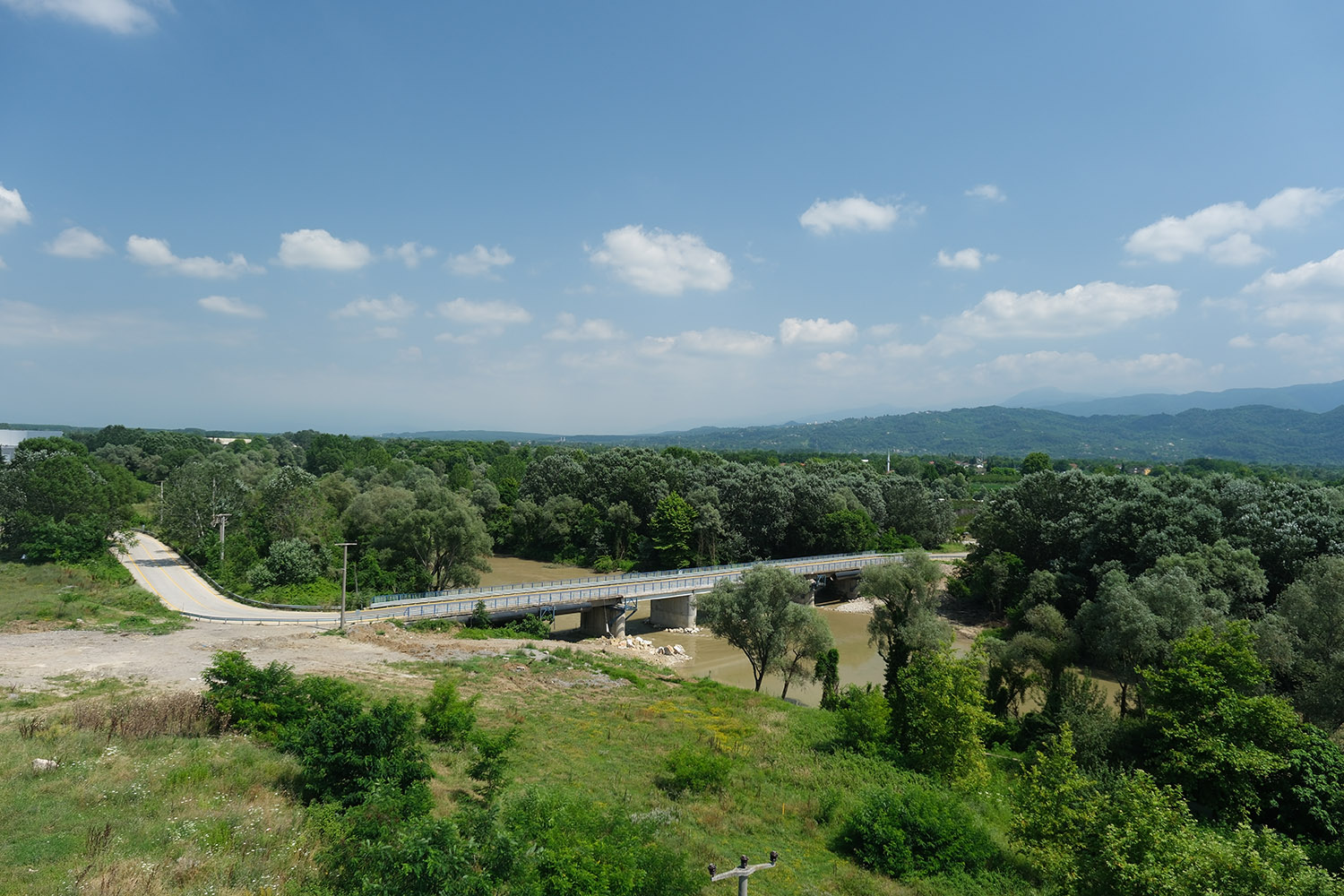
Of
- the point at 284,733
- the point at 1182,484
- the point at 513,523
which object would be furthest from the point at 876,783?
the point at 513,523

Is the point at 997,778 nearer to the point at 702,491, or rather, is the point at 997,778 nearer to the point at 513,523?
the point at 702,491

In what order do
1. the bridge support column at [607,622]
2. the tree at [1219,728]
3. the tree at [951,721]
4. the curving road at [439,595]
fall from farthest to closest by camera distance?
the bridge support column at [607,622]
the curving road at [439,595]
the tree at [951,721]
the tree at [1219,728]

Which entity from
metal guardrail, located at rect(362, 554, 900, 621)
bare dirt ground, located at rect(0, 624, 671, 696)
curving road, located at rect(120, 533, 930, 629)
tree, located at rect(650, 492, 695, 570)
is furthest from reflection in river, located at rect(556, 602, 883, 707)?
bare dirt ground, located at rect(0, 624, 671, 696)

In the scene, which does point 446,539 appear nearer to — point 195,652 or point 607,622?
point 607,622

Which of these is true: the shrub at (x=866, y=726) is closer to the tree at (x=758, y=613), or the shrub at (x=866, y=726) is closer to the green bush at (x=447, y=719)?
the tree at (x=758, y=613)

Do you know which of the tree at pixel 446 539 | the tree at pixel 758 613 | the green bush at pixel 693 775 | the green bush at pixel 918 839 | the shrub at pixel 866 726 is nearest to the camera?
the green bush at pixel 918 839

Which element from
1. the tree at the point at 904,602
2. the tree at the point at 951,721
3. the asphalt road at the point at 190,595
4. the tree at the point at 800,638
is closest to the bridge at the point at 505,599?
the asphalt road at the point at 190,595

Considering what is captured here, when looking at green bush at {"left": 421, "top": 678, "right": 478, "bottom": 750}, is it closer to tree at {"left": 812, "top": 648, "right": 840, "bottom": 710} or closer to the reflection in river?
tree at {"left": 812, "top": 648, "right": 840, "bottom": 710}
